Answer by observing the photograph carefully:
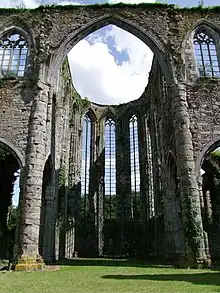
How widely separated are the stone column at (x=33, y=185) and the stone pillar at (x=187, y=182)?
18.6 feet

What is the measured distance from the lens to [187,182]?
1226 centimetres

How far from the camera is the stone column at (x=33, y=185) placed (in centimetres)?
1104

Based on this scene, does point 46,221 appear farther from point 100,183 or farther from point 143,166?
point 143,166

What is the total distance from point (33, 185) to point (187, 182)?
6.17 m

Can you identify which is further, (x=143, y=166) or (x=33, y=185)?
(x=143, y=166)

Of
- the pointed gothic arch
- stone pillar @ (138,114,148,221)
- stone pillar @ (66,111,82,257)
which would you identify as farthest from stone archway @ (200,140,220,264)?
stone pillar @ (66,111,82,257)

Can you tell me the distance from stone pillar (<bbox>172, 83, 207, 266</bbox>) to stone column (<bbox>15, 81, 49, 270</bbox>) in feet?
18.6

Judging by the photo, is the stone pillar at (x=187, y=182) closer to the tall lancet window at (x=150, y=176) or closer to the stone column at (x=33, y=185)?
the stone column at (x=33, y=185)

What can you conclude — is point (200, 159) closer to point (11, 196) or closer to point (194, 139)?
point (194, 139)

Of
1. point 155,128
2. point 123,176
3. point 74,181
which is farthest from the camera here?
point 123,176

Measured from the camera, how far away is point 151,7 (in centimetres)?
1614

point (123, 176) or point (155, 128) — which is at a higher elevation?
point (155, 128)

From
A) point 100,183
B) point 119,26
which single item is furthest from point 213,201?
point 119,26

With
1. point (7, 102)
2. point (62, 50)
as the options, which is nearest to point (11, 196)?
point (7, 102)
